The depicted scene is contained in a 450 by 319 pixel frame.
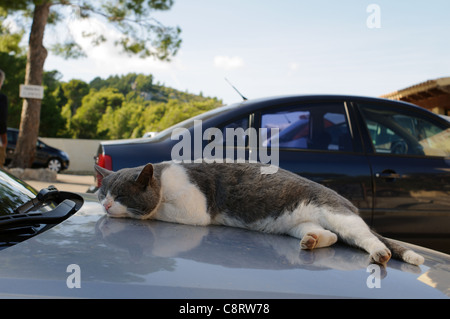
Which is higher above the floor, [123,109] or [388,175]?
[123,109]

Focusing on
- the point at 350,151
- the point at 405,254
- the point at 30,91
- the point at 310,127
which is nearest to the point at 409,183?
the point at 350,151

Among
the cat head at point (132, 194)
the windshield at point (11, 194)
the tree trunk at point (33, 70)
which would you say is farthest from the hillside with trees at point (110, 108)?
the cat head at point (132, 194)

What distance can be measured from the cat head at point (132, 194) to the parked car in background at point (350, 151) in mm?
1241

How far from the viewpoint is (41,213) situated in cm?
163

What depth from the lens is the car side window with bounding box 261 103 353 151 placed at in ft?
12.6

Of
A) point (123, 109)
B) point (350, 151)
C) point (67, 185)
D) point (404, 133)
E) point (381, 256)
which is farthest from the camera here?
point (123, 109)

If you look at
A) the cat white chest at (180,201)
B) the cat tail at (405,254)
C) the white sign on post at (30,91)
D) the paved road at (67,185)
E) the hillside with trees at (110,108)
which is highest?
the hillside with trees at (110,108)

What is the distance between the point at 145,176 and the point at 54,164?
18071 mm

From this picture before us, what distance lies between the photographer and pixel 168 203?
2.17 m

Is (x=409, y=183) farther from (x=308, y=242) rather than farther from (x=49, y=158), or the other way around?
(x=49, y=158)

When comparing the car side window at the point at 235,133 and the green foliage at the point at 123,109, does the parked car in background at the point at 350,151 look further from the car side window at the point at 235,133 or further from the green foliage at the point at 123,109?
the green foliage at the point at 123,109

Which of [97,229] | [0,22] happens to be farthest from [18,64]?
[97,229]

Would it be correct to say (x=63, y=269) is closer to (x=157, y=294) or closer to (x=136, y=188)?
(x=157, y=294)

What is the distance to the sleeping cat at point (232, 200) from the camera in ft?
6.18
